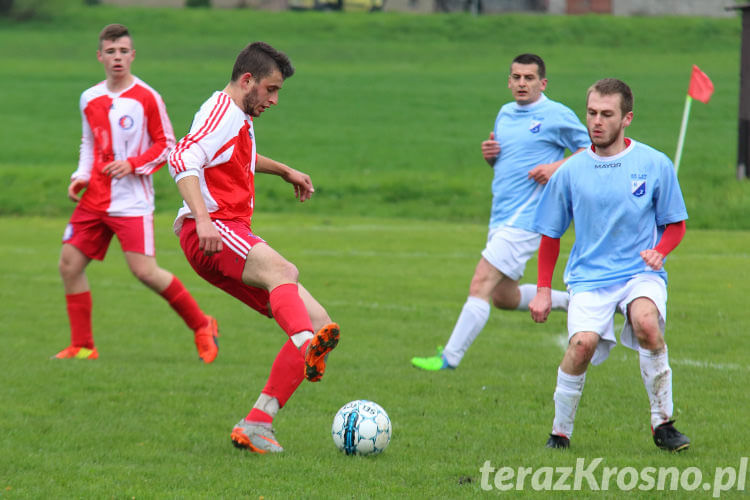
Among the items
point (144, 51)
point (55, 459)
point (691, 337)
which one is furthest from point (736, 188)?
point (144, 51)

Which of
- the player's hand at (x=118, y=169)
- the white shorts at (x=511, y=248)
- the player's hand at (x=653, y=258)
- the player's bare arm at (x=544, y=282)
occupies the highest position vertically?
the player's hand at (x=118, y=169)

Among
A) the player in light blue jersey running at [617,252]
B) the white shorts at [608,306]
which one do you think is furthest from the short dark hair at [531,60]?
the white shorts at [608,306]

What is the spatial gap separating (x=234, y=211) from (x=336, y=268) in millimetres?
8262

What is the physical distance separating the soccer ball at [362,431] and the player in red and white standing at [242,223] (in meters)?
0.34

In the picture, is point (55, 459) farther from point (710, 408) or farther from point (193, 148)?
point (710, 408)

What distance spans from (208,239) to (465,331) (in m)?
3.46

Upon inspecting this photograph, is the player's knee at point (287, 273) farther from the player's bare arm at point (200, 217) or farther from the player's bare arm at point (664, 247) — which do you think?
the player's bare arm at point (664, 247)

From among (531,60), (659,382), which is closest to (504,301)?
(531,60)

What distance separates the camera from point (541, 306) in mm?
5641

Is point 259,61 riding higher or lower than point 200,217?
higher

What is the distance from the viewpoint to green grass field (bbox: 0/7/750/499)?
529 centimetres

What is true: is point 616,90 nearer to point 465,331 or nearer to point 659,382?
point 659,382

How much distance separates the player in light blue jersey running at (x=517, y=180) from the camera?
8.10 metres

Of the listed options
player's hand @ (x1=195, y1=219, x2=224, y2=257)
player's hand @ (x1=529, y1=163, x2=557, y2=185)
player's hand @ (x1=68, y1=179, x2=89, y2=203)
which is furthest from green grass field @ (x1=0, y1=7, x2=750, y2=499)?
player's hand @ (x1=529, y1=163, x2=557, y2=185)
